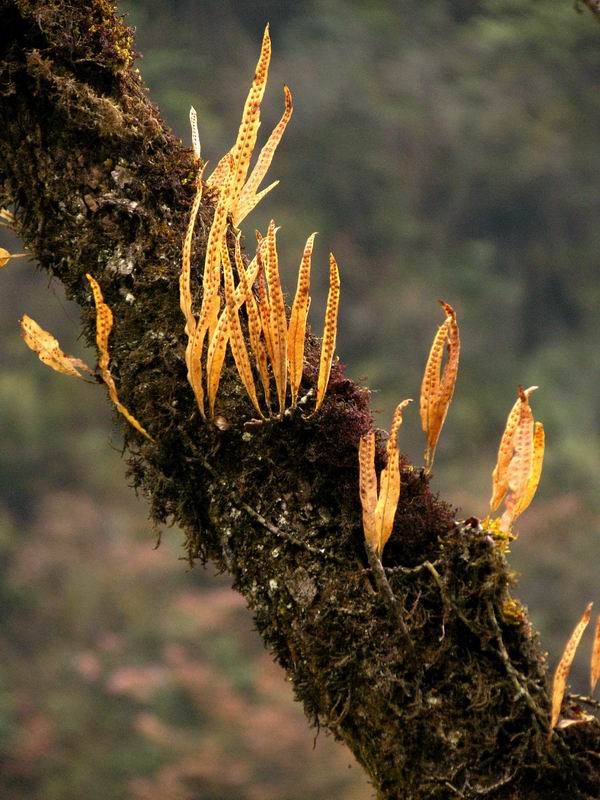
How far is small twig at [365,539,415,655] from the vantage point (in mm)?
1049

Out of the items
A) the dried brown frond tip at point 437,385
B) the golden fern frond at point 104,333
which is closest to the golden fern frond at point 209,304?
the golden fern frond at point 104,333

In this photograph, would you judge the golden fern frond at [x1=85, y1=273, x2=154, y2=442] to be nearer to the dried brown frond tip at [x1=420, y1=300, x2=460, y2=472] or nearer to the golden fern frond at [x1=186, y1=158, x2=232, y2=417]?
the golden fern frond at [x1=186, y1=158, x2=232, y2=417]

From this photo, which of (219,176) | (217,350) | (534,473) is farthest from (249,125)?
(534,473)

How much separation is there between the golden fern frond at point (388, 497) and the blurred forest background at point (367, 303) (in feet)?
20.7

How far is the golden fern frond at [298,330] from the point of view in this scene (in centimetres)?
117

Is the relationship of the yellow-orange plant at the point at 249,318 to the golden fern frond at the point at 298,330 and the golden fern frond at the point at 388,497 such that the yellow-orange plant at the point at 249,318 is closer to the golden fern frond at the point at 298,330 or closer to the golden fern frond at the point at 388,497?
the golden fern frond at the point at 298,330

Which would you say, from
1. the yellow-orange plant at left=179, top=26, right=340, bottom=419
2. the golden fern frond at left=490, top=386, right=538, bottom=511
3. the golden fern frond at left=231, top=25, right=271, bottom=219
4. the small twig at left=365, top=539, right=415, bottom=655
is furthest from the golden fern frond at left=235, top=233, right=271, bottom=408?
the golden fern frond at left=490, top=386, right=538, bottom=511

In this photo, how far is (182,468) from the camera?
122 centimetres

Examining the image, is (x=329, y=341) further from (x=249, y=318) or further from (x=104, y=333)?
(x=104, y=333)

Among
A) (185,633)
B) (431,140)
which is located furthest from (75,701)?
(431,140)

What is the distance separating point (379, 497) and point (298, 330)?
0.88ft

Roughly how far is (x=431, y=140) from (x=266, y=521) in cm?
920

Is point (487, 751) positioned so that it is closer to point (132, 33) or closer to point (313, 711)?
point (313, 711)

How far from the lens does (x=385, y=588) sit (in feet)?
3.52
